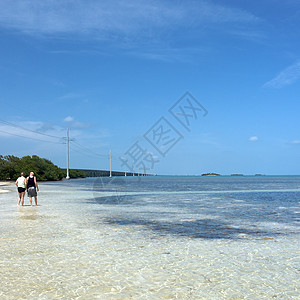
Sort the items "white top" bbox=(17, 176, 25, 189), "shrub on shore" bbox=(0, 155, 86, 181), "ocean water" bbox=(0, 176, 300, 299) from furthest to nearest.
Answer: "shrub on shore" bbox=(0, 155, 86, 181), "white top" bbox=(17, 176, 25, 189), "ocean water" bbox=(0, 176, 300, 299)

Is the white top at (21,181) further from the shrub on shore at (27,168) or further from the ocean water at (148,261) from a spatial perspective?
the shrub on shore at (27,168)

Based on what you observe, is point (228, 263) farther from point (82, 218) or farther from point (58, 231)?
point (82, 218)

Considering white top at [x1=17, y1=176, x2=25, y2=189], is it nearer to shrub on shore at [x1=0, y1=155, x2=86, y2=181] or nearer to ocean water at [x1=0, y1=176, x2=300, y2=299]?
ocean water at [x1=0, y1=176, x2=300, y2=299]

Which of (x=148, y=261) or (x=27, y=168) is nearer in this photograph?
(x=148, y=261)

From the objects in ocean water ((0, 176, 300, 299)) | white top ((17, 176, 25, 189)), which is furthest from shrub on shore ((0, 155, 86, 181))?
ocean water ((0, 176, 300, 299))

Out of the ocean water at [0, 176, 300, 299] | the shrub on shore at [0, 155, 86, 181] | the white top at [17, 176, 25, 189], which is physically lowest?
the ocean water at [0, 176, 300, 299]

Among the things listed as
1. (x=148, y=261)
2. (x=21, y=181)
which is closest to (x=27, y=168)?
(x=21, y=181)

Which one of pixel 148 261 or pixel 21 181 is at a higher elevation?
pixel 21 181

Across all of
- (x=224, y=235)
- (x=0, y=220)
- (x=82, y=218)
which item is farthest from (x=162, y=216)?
(x=0, y=220)

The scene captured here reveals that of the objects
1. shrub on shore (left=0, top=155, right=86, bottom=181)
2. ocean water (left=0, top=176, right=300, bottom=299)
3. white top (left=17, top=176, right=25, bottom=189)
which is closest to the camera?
ocean water (left=0, top=176, right=300, bottom=299)

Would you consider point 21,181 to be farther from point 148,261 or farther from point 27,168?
point 27,168

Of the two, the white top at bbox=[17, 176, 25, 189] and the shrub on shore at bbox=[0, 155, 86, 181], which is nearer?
the white top at bbox=[17, 176, 25, 189]

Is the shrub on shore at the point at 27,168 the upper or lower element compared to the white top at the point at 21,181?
upper

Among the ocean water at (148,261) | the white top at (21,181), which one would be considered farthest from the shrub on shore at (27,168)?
the ocean water at (148,261)
